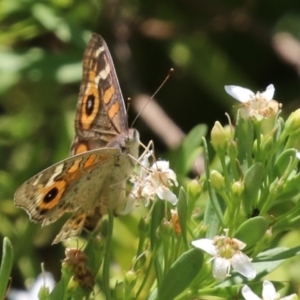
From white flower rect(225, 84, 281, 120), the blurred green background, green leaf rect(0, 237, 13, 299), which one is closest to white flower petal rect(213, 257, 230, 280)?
white flower rect(225, 84, 281, 120)

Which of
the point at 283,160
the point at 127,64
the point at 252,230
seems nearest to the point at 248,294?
the point at 252,230

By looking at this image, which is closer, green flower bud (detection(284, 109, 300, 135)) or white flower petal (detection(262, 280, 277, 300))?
white flower petal (detection(262, 280, 277, 300))

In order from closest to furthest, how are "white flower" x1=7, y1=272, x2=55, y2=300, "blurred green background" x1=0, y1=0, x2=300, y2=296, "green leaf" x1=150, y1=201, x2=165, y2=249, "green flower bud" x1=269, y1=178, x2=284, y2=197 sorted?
"green flower bud" x1=269, y1=178, x2=284, y2=197, "green leaf" x1=150, y1=201, x2=165, y2=249, "white flower" x1=7, y1=272, x2=55, y2=300, "blurred green background" x1=0, y1=0, x2=300, y2=296

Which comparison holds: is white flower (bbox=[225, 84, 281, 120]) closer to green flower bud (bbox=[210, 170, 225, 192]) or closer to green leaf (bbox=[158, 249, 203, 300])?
green flower bud (bbox=[210, 170, 225, 192])

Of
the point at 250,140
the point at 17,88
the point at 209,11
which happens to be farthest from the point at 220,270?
the point at 209,11

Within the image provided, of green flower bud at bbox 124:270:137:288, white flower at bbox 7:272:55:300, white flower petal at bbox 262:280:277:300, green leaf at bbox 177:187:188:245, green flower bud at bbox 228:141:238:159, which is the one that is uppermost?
green flower bud at bbox 228:141:238:159

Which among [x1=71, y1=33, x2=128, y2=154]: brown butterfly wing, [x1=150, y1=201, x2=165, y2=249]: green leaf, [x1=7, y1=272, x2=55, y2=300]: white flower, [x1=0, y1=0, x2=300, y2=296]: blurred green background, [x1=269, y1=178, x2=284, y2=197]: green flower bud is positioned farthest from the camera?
[x1=0, y1=0, x2=300, y2=296]: blurred green background

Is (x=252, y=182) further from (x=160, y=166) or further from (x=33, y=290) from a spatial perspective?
(x=33, y=290)

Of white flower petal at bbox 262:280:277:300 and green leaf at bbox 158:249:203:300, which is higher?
green leaf at bbox 158:249:203:300
